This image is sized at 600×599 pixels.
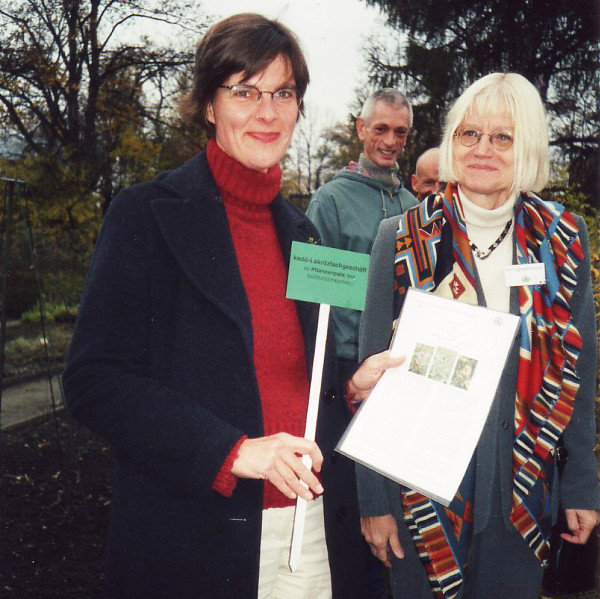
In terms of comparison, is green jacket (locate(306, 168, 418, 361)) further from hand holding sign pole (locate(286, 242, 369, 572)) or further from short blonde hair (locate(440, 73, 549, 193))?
hand holding sign pole (locate(286, 242, 369, 572))

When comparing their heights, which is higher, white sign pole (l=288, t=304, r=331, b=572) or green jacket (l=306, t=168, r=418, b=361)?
green jacket (l=306, t=168, r=418, b=361)

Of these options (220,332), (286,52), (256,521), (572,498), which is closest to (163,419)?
(220,332)

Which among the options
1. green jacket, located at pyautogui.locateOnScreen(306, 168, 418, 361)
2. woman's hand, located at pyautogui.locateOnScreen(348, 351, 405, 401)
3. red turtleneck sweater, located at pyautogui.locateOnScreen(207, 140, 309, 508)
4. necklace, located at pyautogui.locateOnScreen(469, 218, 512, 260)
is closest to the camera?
red turtleneck sweater, located at pyautogui.locateOnScreen(207, 140, 309, 508)

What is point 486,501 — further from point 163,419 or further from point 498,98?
point 498,98

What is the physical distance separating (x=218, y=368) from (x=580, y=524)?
1.22m

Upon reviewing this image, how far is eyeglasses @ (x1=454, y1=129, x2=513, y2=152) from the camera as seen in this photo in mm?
1867

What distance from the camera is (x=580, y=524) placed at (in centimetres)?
186

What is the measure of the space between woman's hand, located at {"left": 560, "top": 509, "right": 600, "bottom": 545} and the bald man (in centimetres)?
243

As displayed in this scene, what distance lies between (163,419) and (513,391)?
1.03m

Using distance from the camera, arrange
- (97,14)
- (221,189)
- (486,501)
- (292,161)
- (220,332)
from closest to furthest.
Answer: (220,332) < (221,189) < (486,501) < (97,14) < (292,161)

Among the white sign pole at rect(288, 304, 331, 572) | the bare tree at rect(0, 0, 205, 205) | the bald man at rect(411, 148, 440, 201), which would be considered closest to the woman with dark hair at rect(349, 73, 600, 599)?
the white sign pole at rect(288, 304, 331, 572)

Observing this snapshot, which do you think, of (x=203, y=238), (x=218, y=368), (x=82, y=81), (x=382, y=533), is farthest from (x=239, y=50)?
(x=82, y=81)

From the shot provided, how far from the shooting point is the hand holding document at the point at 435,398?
4.94 ft

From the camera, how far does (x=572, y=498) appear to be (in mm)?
1848
